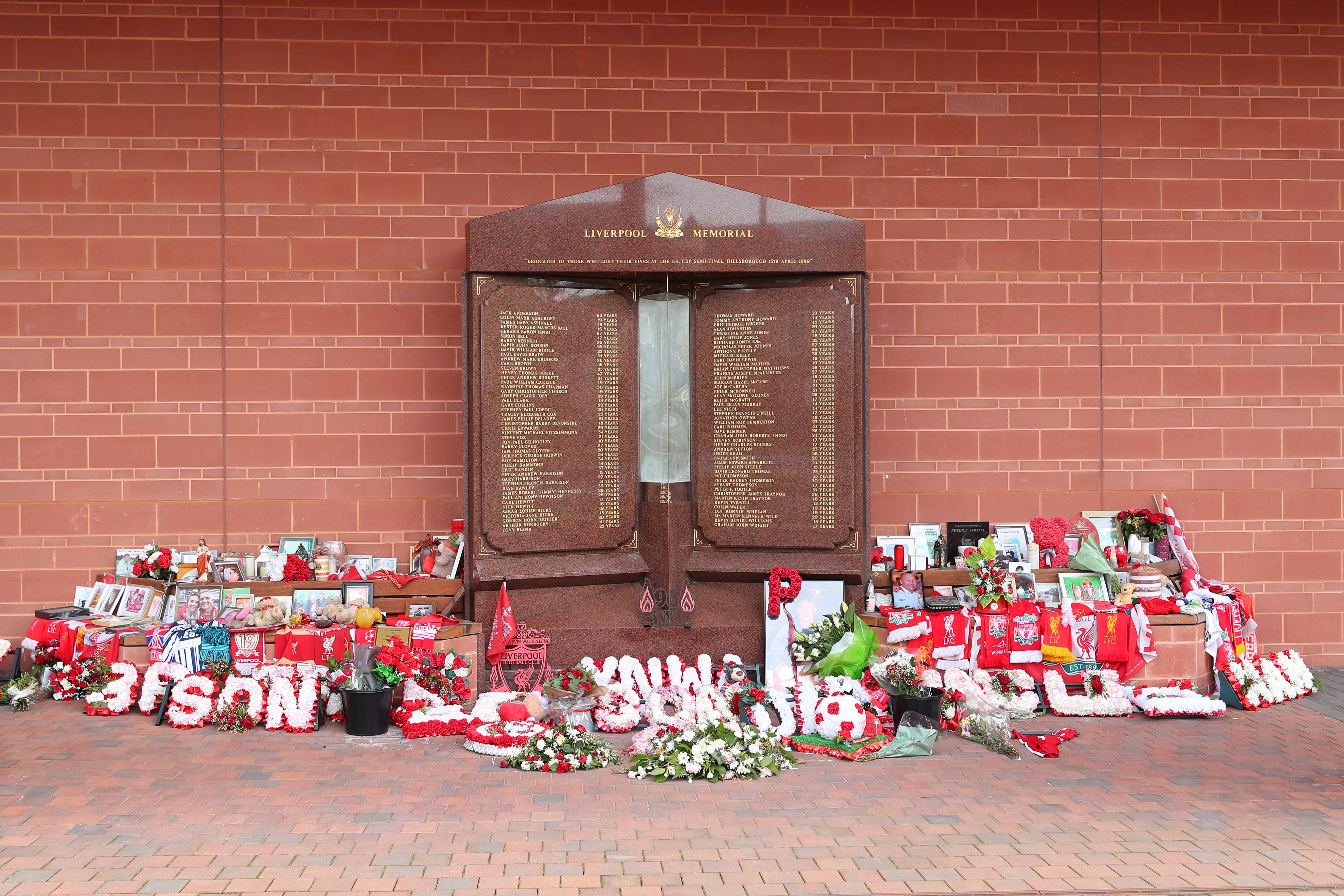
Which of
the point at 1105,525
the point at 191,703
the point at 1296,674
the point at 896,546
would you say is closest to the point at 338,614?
the point at 191,703

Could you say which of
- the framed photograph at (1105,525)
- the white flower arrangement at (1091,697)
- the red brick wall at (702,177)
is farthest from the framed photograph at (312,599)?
the framed photograph at (1105,525)

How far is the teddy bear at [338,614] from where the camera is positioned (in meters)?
5.73

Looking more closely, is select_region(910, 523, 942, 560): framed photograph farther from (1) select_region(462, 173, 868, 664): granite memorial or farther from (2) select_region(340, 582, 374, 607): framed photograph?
(2) select_region(340, 582, 374, 607): framed photograph

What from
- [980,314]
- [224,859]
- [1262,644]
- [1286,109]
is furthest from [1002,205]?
[224,859]

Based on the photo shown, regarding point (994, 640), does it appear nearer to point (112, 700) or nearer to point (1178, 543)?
point (1178, 543)

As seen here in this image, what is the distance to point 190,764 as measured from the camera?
4699 millimetres

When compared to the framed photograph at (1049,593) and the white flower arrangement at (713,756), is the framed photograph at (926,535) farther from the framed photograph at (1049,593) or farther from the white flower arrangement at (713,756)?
the white flower arrangement at (713,756)

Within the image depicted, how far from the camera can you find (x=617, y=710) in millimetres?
5398

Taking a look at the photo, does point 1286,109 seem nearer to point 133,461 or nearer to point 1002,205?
point 1002,205

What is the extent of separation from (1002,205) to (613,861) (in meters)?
5.20

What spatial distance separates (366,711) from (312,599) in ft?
3.86

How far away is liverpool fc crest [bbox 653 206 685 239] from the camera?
5.91m

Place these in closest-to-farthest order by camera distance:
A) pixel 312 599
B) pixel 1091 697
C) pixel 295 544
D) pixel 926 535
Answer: pixel 1091 697
pixel 312 599
pixel 295 544
pixel 926 535

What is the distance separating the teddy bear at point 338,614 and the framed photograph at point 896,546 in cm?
347
